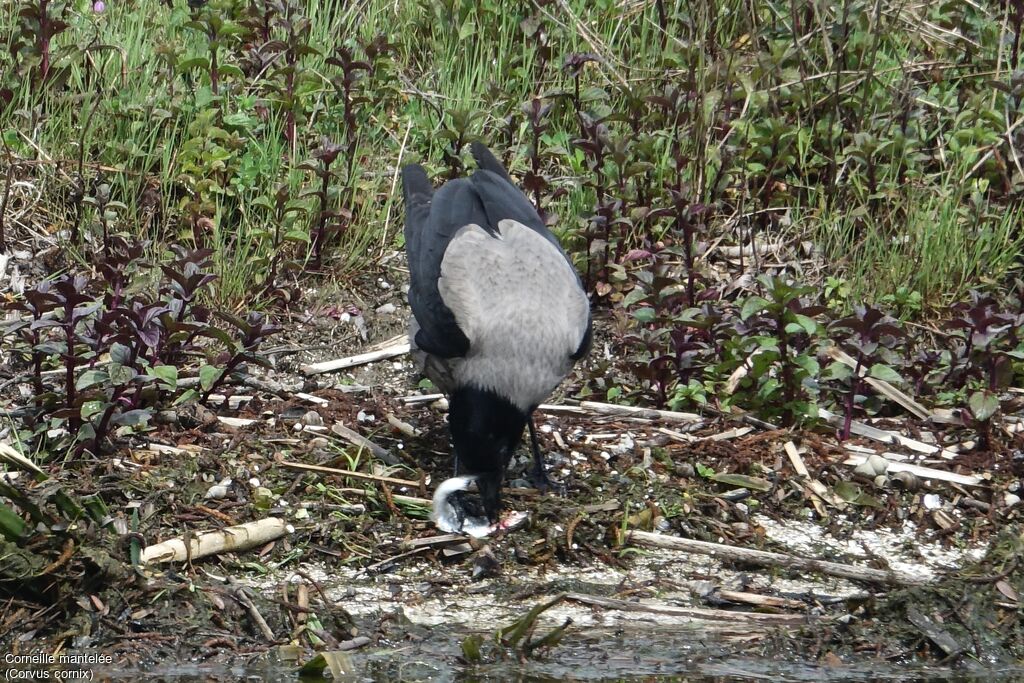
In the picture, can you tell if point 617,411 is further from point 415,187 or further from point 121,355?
point 121,355

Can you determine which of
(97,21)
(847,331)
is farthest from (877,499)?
(97,21)

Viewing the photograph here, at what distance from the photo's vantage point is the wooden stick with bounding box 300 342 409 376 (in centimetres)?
596

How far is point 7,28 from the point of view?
704 centimetres

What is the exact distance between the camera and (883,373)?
5336 millimetres

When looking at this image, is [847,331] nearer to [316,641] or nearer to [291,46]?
[316,641]

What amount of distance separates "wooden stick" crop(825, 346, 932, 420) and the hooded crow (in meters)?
1.17

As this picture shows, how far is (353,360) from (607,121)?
184cm

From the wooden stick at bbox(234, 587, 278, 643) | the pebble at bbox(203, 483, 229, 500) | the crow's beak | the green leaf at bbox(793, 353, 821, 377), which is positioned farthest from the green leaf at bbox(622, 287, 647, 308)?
the wooden stick at bbox(234, 587, 278, 643)

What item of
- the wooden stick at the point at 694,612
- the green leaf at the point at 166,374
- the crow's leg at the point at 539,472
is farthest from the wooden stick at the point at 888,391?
the green leaf at the point at 166,374

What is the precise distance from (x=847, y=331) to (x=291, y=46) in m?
3.32

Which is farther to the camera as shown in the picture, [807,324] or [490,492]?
[807,324]

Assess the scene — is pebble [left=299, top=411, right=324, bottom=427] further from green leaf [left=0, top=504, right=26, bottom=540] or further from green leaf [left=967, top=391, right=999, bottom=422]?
green leaf [left=967, top=391, right=999, bottom=422]

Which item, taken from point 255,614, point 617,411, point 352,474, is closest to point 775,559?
point 617,411

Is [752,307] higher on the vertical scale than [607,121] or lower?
lower
